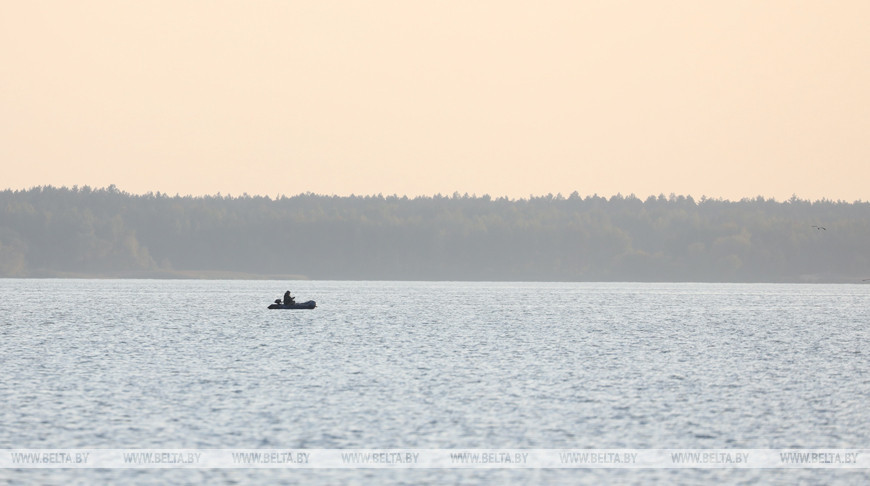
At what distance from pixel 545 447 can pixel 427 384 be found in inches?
A: 672

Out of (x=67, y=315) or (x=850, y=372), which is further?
(x=67, y=315)

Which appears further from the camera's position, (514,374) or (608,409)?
(514,374)

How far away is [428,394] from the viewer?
48.7 m

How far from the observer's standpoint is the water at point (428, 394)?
36.2 metres

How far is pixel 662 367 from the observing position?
6325cm

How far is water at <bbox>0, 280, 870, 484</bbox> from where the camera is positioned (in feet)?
119

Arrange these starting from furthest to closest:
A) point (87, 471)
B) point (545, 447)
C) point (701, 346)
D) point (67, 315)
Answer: point (67, 315), point (701, 346), point (545, 447), point (87, 471)

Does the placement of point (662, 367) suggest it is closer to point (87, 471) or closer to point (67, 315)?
point (87, 471)

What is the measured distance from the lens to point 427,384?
52.6 meters

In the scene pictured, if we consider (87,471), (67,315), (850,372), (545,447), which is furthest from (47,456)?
(67,315)

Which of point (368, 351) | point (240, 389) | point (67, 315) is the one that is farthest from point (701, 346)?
point (67, 315)

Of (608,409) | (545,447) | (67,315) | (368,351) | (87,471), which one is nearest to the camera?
(87,471)

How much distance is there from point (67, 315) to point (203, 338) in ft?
142

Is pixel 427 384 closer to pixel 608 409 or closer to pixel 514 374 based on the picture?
pixel 514 374
